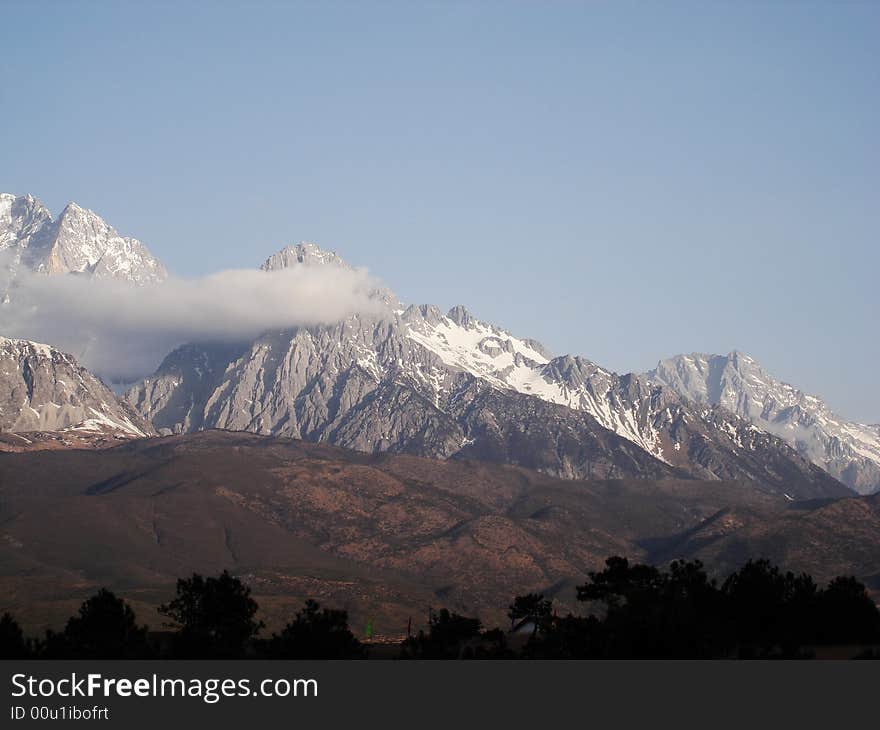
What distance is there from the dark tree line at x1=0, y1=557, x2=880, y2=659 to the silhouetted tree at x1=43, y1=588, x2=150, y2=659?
159 mm

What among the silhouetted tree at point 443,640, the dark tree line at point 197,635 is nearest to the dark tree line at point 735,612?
the silhouetted tree at point 443,640

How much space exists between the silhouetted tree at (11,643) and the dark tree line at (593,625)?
220 mm

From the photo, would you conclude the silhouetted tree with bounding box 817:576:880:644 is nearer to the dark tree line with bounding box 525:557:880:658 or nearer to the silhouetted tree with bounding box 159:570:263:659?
the dark tree line with bounding box 525:557:880:658

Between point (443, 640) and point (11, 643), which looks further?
point (443, 640)

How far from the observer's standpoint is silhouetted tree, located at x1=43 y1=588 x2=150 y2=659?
15450 centimetres

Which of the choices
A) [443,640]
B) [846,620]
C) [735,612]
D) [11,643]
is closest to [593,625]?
[735,612]

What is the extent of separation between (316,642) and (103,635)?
28278 mm

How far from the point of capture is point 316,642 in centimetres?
15875

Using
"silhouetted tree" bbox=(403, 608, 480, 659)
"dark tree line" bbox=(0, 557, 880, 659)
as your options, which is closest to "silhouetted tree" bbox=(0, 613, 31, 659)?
"dark tree line" bbox=(0, 557, 880, 659)

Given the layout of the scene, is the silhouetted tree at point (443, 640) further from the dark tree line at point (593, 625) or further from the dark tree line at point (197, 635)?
the dark tree line at point (197, 635)

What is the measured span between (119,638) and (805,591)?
95446 millimetres

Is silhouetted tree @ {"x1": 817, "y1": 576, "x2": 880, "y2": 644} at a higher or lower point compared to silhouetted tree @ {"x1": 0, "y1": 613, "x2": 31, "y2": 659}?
lower

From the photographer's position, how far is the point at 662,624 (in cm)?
14138

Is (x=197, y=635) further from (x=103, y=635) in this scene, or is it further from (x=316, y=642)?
(x=316, y=642)
